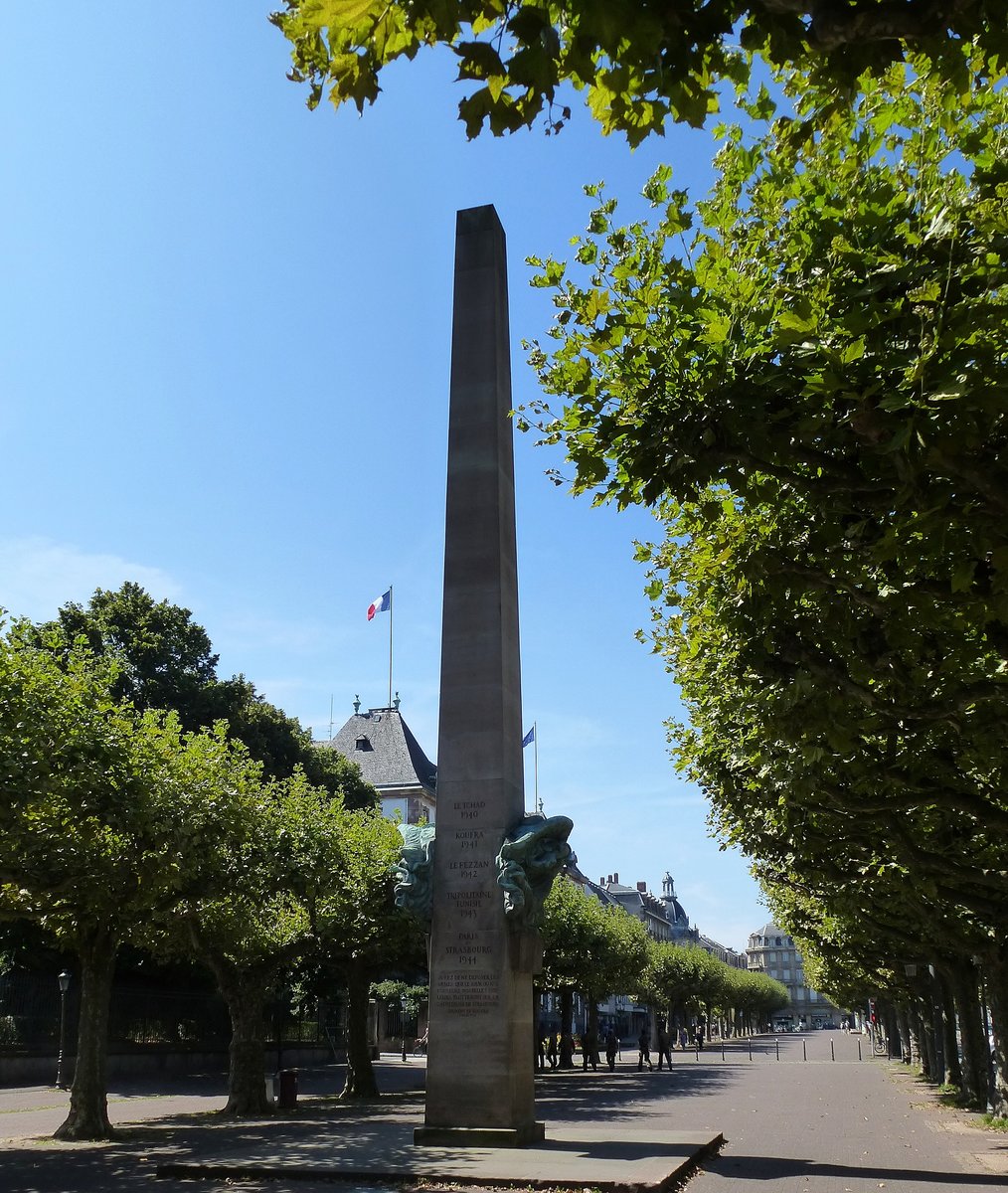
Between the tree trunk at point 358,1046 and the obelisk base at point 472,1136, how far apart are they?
17.1 m

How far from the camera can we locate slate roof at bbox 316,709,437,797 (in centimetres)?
9444

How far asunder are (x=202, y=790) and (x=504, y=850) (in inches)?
308

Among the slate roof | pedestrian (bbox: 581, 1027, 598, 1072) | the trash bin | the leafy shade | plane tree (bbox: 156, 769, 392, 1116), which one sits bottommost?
pedestrian (bbox: 581, 1027, 598, 1072)

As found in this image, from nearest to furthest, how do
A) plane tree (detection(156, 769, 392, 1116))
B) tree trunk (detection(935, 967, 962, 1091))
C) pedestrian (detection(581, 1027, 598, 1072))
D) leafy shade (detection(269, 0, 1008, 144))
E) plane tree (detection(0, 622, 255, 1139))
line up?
leafy shade (detection(269, 0, 1008, 144)), plane tree (detection(0, 622, 255, 1139)), plane tree (detection(156, 769, 392, 1116)), tree trunk (detection(935, 967, 962, 1091)), pedestrian (detection(581, 1027, 598, 1072))

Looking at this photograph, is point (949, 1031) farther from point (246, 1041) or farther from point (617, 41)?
point (617, 41)

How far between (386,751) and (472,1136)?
83.8m

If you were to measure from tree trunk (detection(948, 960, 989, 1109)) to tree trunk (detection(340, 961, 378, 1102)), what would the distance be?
1619 centimetres

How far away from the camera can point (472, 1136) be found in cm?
1489

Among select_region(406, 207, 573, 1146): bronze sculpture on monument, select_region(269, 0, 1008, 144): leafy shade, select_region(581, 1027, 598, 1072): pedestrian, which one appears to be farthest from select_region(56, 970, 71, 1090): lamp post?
select_region(269, 0, 1008, 144): leafy shade

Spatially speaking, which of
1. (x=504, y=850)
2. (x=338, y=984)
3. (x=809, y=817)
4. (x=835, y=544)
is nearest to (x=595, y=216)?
(x=835, y=544)

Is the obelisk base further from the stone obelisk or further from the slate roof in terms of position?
the slate roof

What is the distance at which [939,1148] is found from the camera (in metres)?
18.2

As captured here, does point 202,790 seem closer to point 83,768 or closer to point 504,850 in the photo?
point 83,768

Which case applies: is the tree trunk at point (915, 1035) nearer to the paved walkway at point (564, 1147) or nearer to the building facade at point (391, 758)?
the paved walkway at point (564, 1147)
